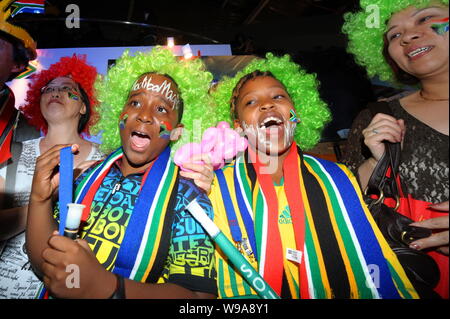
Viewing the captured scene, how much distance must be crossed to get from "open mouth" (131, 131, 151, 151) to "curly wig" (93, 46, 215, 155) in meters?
0.33

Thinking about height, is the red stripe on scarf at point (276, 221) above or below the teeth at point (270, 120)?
below

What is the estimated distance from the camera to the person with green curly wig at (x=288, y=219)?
1113 millimetres

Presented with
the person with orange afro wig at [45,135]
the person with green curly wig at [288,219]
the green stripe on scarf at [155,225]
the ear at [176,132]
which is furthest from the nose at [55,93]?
the person with green curly wig at [288,219]

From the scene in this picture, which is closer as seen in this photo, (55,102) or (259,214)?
(259,214)

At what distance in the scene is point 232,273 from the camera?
3.76 ft

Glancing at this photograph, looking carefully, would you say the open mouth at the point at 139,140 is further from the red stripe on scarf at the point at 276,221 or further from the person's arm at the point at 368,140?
the person's arm at the point at 368,140

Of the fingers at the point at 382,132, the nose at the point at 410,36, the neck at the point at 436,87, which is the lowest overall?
the fingers at the point at 382,132

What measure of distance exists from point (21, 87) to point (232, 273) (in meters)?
2.83

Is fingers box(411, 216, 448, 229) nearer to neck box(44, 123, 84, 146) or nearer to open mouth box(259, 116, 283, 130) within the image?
open mouth box(259, 116, 283, 130)

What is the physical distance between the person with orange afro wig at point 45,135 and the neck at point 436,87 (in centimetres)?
172

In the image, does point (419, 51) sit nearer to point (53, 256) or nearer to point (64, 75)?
point (53, 256)

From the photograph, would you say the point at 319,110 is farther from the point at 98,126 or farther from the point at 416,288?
the point at 98,126

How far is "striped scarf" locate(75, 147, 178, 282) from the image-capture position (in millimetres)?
1111
